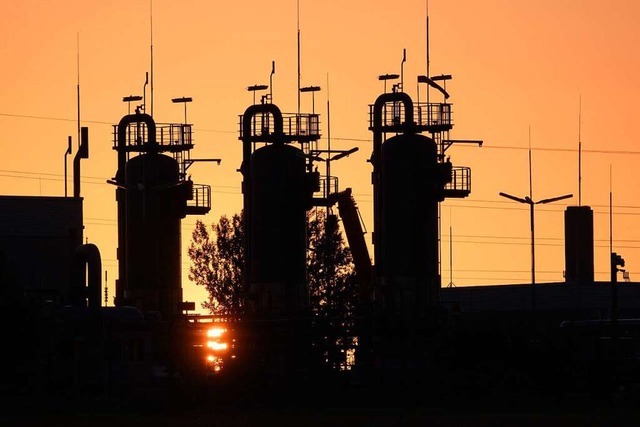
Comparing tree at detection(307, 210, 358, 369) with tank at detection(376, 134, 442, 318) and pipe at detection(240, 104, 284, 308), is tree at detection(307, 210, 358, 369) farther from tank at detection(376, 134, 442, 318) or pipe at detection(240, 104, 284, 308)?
tank at detection(376, 134, 442, 318)

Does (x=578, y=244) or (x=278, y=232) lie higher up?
(x=278, y=232)

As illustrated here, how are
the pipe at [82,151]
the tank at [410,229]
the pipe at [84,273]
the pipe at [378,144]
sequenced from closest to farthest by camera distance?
the pipe at [84,273], the tank at [410,229], the pipe at [378,144], the pipe at [82,151]

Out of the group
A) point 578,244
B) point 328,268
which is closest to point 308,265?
point 328,268

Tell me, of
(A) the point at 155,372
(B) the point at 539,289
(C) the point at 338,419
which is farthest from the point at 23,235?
(B) the point at 539,289

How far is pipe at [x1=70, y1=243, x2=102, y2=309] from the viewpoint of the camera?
6662 centimetres

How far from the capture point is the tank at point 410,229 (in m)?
70.3

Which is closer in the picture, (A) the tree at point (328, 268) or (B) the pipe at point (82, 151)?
(B) the pipe at point (82, 151)

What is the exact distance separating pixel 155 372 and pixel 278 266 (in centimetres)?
953

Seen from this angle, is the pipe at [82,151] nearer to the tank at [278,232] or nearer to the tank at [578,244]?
the tank at [278,232]

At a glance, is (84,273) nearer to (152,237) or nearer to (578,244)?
(152,237)

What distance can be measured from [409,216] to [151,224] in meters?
13.4

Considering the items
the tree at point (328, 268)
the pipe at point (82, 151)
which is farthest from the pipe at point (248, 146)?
the tree at point (328, 268)

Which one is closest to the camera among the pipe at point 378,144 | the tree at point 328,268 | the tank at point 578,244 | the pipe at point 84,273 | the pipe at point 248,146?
the pipe at point 84,273

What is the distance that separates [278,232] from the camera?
73.3m
